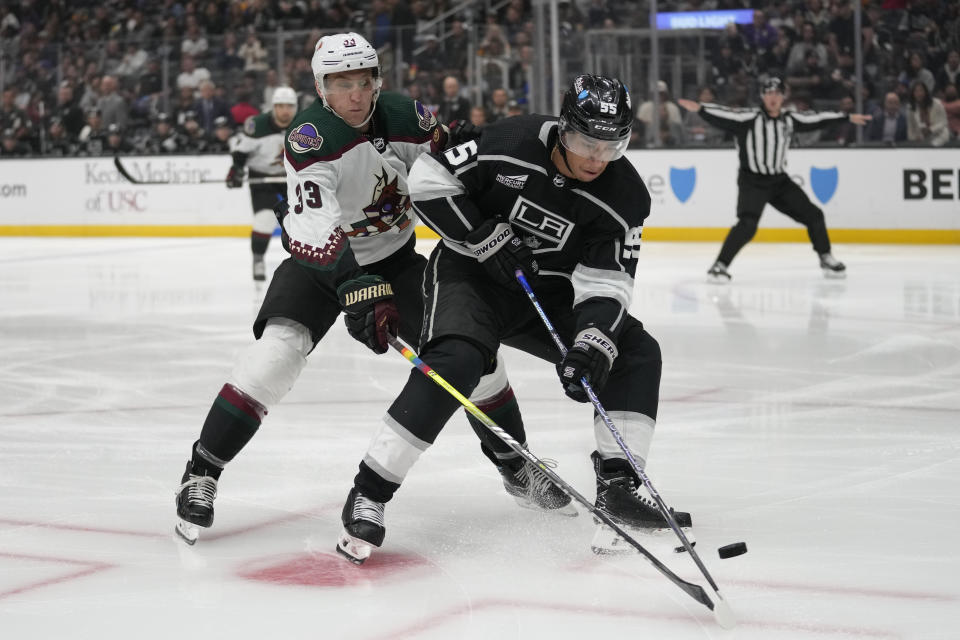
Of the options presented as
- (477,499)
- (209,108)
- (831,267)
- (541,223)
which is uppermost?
(541,223)

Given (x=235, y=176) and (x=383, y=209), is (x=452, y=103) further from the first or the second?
(x=383, y=209)

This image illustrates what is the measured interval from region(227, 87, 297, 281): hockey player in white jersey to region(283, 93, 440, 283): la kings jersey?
5.61 m

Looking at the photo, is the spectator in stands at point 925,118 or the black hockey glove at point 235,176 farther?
the spectator in stands at point 925,118

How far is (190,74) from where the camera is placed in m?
13.1

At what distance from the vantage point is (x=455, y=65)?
11.9 meters

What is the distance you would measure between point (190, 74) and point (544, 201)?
1094cm

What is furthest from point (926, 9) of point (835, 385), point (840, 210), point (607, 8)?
point (835, 385)

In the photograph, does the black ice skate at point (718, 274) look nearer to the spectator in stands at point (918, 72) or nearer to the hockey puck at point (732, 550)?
the spectator in stands at point (918, 72)

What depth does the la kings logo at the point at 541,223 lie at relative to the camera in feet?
9.43

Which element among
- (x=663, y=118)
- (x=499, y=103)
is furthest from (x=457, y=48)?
(x=663, y=118)

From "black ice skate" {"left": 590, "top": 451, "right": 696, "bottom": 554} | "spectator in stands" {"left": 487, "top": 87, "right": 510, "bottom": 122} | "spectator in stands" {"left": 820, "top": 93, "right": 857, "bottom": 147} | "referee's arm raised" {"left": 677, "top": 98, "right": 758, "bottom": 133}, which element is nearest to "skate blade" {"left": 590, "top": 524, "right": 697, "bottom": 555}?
"black ice skate" {"left": 590, "top": 451, "right": 696, "bottom": 554}

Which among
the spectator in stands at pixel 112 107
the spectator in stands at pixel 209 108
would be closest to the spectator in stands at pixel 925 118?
the spectator in stands at pixel 209 108

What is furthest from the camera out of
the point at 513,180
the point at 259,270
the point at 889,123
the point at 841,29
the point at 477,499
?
the point at 841,29

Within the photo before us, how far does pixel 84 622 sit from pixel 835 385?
3.12 metres
